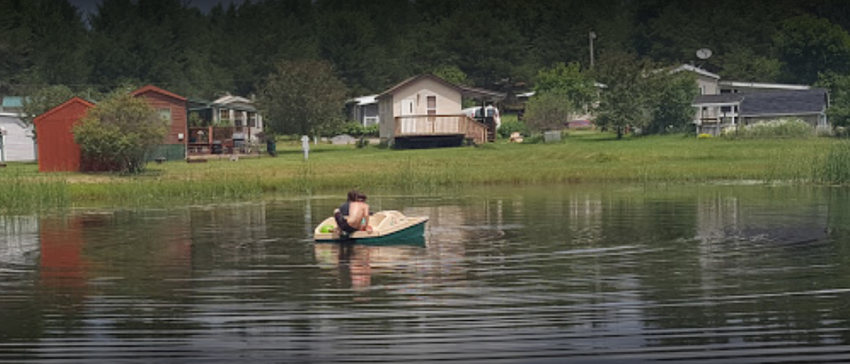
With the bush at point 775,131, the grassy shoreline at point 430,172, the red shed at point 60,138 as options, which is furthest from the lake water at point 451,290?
the bush at point 775,131

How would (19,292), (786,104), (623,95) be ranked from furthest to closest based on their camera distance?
(786,104), (623,95), (19,292)

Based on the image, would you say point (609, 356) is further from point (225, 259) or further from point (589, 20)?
point (589, 20)

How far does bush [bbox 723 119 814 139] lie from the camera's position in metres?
68.7

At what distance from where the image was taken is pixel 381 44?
148875 millimetres

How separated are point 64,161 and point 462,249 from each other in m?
39.7

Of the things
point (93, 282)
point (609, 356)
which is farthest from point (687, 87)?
point (609, 356)

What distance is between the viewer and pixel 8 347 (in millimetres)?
16828

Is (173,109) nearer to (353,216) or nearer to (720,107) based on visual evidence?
(720,107)

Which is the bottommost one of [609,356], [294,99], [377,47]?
[609,356]

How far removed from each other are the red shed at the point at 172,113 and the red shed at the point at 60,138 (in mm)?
9902

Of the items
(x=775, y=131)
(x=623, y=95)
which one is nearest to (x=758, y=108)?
(x=623, y=95)

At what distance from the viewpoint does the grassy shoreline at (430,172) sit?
47750 millimetres

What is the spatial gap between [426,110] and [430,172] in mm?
27016

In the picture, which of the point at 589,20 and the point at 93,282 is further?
the point at 589,20
